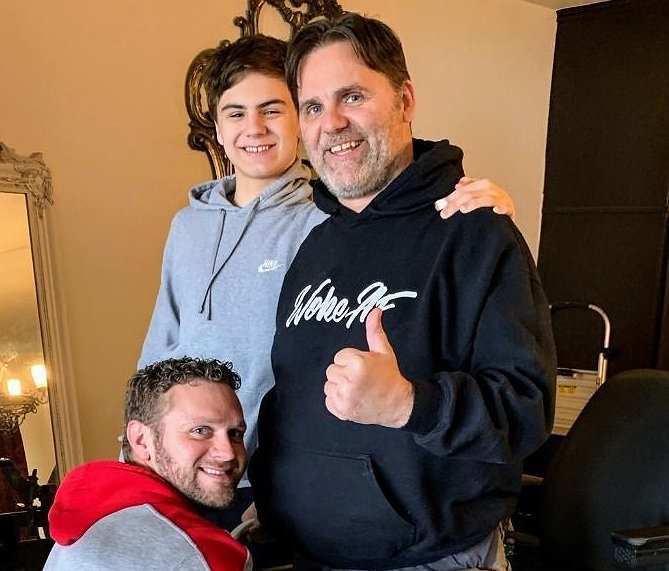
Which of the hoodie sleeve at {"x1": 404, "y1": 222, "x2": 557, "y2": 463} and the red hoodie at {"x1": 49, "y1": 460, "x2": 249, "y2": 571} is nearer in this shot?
the hoodie sleeve at {"x1": 404, "y1": 222, "x2": 557, "y2": 463}

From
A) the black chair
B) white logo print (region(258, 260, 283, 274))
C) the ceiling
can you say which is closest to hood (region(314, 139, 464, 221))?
white logo print (region(258, 260, 283, 274))

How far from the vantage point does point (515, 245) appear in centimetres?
98

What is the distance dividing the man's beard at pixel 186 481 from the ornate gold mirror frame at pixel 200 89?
3.99 ft

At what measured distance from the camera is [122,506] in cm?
99

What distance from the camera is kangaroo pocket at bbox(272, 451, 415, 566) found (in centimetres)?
99

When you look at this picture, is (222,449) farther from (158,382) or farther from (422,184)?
(422,184)

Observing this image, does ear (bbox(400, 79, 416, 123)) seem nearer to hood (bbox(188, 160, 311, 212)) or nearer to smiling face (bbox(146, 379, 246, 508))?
hood (bbox(188, 160, 311, 212))

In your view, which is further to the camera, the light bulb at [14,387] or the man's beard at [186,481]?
the light bulb at [14,387]

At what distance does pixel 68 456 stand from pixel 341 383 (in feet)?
4.56

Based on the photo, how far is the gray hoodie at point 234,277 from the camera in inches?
54.4

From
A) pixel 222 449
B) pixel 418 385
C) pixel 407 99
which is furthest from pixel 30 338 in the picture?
pixel 418 385

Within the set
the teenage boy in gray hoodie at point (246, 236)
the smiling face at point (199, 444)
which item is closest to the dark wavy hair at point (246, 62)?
the teenage boy in gray hoodie at point (246, 236)

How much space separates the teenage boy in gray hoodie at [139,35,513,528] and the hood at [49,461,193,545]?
0.33m

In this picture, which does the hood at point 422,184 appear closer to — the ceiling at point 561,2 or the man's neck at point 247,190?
the man's neck at point 247,190
